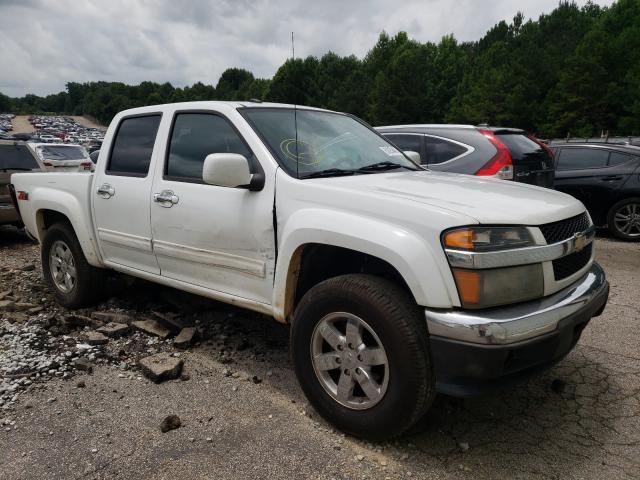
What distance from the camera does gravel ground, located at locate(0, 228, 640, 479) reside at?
251cm

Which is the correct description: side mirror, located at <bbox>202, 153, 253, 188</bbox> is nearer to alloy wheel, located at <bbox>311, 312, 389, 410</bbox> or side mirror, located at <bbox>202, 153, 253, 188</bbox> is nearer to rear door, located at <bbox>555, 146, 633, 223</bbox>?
alloy wheel, located at <bbox>311, 312, 389, 410</bbox>

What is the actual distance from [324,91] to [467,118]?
23819 millimetres

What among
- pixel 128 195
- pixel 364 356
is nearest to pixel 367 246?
pixel 364 356

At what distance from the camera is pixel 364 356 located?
259 centimetres

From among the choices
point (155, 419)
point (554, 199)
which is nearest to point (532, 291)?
point (554, 199)

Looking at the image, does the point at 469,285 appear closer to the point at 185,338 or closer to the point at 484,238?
the point at 484,238

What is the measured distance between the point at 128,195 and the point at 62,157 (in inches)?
438

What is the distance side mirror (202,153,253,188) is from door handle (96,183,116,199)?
5.03ft

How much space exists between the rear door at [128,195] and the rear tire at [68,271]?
1.29 feet

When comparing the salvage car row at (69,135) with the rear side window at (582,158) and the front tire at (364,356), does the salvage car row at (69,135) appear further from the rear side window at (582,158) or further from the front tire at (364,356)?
the front tire at (364,356)

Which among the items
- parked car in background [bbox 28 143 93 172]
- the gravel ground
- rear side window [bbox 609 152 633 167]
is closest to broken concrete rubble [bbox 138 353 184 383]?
the gravel ground

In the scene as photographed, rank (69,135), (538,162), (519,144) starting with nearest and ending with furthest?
(519,144) < (538,162) < (69,135)

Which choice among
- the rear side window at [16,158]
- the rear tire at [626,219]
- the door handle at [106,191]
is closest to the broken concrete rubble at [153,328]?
the door handle at [106,191]

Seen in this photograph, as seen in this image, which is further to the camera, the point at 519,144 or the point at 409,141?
the point at 409,141
